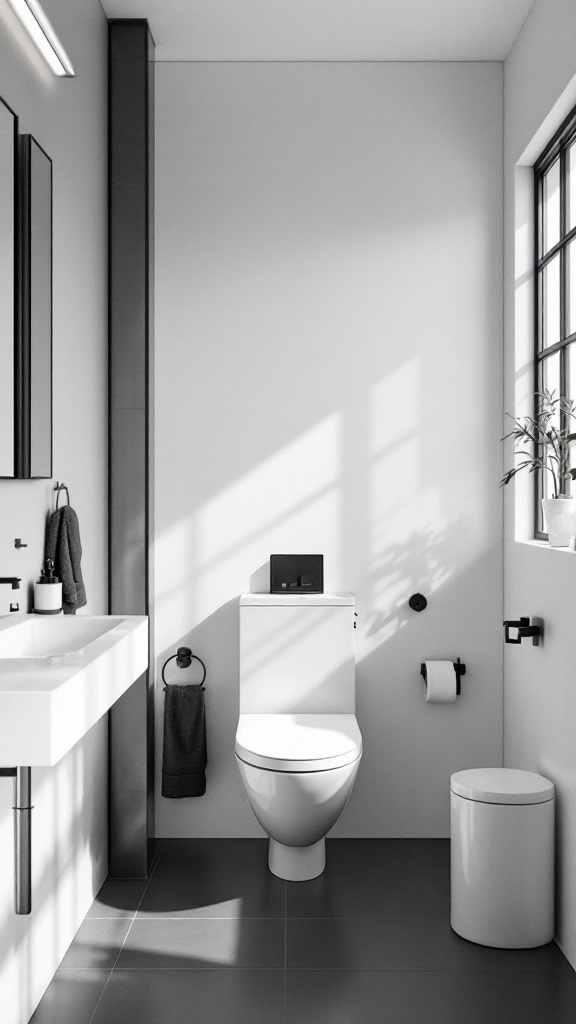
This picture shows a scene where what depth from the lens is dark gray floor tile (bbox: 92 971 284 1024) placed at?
2.04 metres

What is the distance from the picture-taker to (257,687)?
9.78 ft

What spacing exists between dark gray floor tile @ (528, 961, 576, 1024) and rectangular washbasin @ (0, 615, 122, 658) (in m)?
1.40

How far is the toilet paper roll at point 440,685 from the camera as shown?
306cm

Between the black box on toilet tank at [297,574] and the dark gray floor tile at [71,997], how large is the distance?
134 centimetres

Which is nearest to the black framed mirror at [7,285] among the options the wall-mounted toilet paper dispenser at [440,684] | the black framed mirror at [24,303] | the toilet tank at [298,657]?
the black framed mirror at [24,303]

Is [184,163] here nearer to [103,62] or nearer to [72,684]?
[103,62]

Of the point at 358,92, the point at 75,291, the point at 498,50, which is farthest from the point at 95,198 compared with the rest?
the point at 498,50

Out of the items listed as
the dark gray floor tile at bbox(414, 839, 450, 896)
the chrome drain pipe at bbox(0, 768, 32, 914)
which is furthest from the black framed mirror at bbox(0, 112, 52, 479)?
the dark gray floor tile at bbox(414, 839, 450, 896)

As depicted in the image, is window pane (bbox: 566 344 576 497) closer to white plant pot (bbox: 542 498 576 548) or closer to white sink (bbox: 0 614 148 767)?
white plant pot (bbox: 542 498 576 548)

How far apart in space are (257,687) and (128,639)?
1203 mm

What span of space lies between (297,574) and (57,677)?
1.74 meters

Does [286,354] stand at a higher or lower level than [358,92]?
lower

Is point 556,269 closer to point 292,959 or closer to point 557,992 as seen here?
point 557,992

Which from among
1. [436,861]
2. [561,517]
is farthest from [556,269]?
[436,861]
